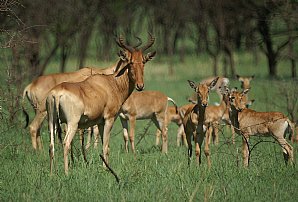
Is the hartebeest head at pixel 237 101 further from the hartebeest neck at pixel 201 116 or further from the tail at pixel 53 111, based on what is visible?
the tail at pixel 53 111

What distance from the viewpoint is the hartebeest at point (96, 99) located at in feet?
32.7

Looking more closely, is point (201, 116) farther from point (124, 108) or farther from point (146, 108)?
point (146, 108)

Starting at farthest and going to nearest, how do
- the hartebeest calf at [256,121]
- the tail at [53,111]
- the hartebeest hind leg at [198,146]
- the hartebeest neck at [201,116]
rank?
the hartebeest calf at [256,121] < the hartebeest neck at [201,116] < the hartebeest hind leg at [198,146] < the tail at [53,111]

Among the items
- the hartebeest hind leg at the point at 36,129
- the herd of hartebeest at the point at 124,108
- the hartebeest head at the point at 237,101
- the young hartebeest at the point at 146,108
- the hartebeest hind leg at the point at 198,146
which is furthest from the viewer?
the young hartebeest at the point at 146,108

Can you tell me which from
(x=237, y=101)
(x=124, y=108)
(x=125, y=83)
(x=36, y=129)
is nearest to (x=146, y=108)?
(x=124, y=108)

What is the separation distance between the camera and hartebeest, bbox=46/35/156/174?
9.98 meters

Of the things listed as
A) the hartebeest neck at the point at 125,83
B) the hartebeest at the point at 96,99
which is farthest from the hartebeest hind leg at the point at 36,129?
the hartebeest neck at the point at 125,83

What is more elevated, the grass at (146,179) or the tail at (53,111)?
the tail at (53,111)

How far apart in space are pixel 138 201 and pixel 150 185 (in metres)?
0.82

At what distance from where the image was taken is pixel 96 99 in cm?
1054

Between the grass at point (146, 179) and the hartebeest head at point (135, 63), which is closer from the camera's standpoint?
the grass at point (146, 179)

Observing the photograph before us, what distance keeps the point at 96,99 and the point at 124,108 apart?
4099mm

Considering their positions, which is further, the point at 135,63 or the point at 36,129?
the point at 36,129

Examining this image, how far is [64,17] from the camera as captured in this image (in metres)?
28.2
